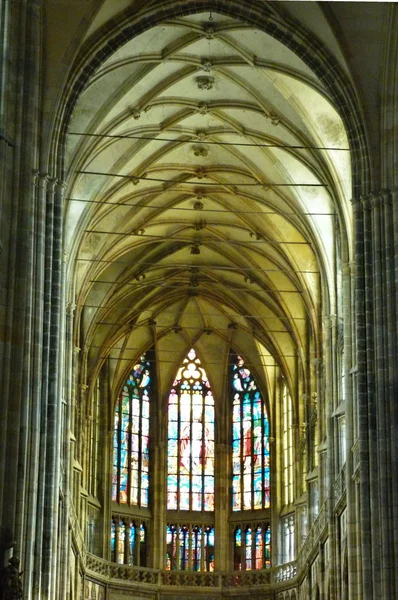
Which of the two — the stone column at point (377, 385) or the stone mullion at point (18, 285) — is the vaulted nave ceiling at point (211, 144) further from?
the stone mullion at point (18, 285)

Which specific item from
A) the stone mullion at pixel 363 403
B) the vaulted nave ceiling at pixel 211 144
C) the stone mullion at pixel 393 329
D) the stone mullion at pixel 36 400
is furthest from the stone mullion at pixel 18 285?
the stone mullion at pixel 393 329

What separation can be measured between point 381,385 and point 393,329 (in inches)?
51.5

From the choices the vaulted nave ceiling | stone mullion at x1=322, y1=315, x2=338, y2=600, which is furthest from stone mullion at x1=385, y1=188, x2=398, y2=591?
stone mullion at x1=322, y1=315, x2=338, y2=600

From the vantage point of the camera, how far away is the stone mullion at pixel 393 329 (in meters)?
33.8

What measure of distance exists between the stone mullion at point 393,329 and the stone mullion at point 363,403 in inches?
31.4

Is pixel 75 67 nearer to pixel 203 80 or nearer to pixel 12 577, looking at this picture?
pixel 203 80

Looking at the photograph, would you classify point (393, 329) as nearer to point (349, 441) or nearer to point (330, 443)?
point (349, 441)

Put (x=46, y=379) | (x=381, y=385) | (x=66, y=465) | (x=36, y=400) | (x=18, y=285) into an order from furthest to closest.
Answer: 1. (x=66, y=465)
2. (x=46, y=379)
3. (x=381, y=385)
4. (x=36, y=400)
5. (x=18, y=285)

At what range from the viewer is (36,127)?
33.9 meters

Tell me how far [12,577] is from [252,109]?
19467 mm

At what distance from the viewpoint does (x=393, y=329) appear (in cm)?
3478

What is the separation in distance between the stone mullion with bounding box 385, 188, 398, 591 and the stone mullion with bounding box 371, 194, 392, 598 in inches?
6.3

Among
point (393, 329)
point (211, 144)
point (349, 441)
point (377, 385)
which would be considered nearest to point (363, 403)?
point (377, 385)

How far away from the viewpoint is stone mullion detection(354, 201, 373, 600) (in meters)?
34.6
